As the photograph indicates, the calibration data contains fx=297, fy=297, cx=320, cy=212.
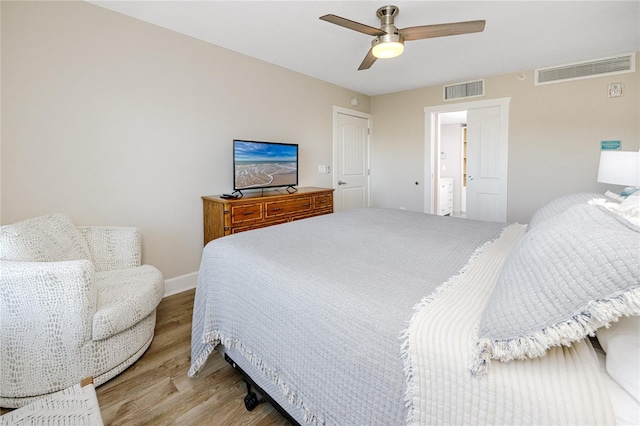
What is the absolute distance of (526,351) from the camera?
0.70 meters

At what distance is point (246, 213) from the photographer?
303cm

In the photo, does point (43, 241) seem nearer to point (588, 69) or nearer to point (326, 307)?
point (326, 307)

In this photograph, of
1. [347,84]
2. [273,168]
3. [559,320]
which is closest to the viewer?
[559,320]

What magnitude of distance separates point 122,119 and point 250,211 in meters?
1.37

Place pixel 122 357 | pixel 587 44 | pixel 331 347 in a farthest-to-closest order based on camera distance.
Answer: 1. pixel 587 44
2. pixel 122 357
3. pixel 331 347

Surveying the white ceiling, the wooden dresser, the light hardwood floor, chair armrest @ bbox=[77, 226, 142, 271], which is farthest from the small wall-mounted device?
chair armrest @ bbox=[77, 226, 142, 271]

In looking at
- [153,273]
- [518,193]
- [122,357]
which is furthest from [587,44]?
[122,357]

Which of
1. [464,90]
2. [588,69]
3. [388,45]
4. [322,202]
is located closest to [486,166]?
[464,90]

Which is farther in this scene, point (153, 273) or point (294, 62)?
point (294, 62)

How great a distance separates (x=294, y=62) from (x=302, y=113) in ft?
2.27

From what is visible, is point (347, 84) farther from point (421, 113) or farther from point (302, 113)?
point (421, 113)

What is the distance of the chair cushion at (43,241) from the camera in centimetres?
164

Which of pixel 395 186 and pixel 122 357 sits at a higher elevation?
pixel 395 186

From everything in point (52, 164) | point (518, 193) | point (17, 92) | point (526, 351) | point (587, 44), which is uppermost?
point (587, 44)
